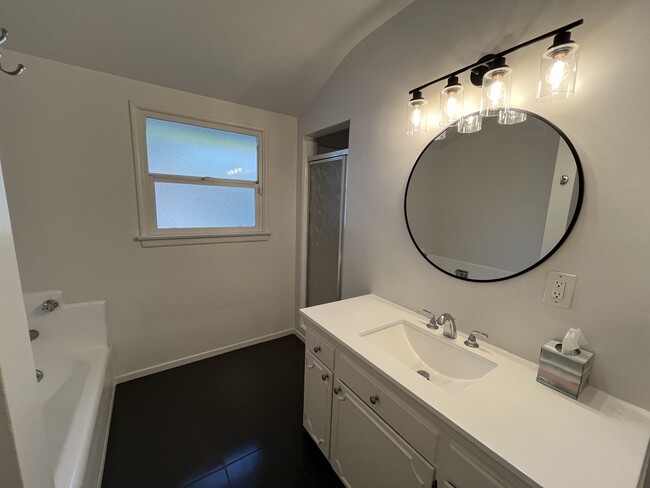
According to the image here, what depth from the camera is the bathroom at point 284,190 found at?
86 cm

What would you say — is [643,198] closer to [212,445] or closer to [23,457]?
[23,457]

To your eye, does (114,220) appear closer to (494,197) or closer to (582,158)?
(494,197)

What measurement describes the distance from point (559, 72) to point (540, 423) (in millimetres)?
1172

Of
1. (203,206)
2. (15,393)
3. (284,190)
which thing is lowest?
(15,393)

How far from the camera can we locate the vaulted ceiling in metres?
1.43

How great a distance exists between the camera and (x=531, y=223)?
109cm

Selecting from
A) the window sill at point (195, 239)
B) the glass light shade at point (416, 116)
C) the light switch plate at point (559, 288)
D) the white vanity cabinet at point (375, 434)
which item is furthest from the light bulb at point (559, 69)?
the window sill at point (195, 239)

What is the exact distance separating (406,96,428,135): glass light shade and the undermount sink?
3.49 ft

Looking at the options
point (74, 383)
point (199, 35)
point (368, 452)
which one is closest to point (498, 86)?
point (368, 452)

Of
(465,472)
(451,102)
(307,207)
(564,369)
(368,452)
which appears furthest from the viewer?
(307,207)

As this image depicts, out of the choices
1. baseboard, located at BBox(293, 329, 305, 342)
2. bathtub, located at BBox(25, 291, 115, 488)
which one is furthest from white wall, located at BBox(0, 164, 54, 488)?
baseboard, located at BBox(293, 329, 305, 342)

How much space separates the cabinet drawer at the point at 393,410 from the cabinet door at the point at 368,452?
0.11ft

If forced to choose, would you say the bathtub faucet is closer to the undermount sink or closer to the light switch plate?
the undermount sink

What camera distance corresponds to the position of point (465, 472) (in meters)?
0.79
